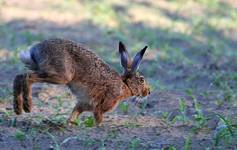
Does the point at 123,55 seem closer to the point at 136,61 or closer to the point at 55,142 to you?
the point at 136,61

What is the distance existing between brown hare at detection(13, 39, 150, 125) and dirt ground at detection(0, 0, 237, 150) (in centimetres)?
17

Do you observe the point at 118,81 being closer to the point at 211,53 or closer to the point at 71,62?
the point at 71,62

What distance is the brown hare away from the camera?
20.8ft

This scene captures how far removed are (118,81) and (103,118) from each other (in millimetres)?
396

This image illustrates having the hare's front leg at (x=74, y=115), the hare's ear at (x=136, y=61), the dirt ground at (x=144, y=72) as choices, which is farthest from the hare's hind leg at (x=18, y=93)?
the hare's ear at (x=136, y=61)

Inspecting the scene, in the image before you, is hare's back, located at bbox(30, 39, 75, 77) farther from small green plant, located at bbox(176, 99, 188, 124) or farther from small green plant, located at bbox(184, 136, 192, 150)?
small green plant, located at bbox(184, 136, 192, 150)

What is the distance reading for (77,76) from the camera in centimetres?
659

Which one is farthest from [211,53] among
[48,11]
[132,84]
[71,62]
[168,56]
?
[71,62]

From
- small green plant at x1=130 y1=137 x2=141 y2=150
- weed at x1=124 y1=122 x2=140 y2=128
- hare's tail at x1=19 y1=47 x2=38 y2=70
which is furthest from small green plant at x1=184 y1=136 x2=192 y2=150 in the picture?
hare's tail at x1=19 y1=47 x2=38 y2=70

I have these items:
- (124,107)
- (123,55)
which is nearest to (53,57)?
(123,55)

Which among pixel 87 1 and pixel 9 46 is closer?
pixel 9 46

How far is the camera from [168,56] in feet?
36.9

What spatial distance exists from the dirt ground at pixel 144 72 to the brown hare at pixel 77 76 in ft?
0.56

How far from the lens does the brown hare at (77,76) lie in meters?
6.34
